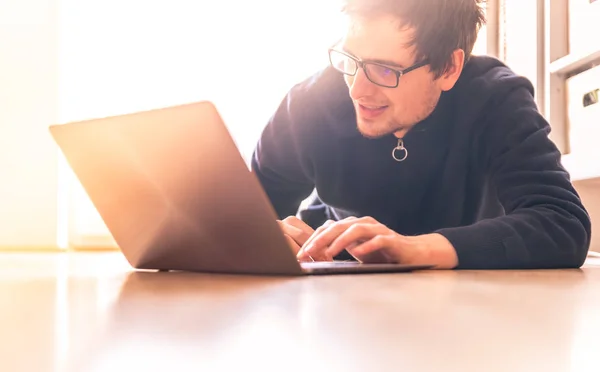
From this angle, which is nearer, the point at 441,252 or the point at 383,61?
the point at 441,252

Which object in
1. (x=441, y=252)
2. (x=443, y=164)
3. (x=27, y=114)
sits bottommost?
(x=441, y=252)

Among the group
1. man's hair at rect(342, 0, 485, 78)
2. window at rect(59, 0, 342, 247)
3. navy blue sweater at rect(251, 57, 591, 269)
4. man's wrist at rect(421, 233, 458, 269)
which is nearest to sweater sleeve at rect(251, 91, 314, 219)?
navy blue sweater at rect(251, 57, 591, 269)

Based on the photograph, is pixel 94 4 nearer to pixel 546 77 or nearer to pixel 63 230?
pixel 63 230

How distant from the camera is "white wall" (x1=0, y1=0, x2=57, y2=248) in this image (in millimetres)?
2672

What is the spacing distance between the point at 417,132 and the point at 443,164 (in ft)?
0.25

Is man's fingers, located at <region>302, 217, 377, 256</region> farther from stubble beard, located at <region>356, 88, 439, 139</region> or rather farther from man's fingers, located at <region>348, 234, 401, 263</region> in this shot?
stubble beard, located at <region>356, 88, 439, 139</region>

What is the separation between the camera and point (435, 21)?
1.10 meters

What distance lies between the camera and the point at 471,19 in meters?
1.16

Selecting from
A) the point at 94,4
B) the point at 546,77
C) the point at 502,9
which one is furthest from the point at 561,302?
the point at 94,4

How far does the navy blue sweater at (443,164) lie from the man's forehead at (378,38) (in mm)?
133

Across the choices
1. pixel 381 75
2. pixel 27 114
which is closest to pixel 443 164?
pixel 381 75

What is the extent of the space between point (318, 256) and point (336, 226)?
9 cm

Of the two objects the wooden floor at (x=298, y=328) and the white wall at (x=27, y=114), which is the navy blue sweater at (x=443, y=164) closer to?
the wooden floor at (x=298, y=328)

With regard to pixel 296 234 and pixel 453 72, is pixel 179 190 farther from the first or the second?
pixel 453 72
